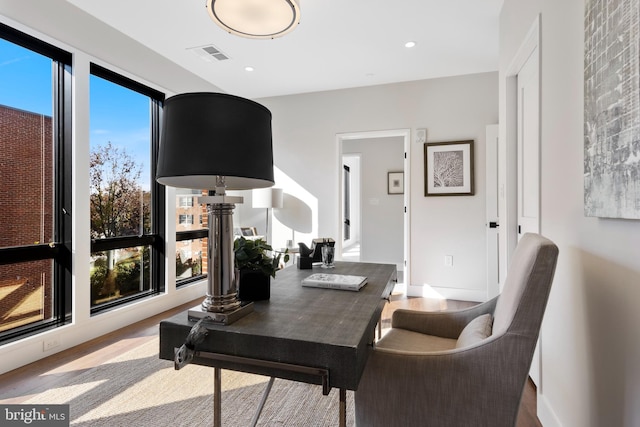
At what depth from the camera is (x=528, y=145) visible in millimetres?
2191

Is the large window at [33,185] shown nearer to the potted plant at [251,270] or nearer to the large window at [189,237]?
the large window at [189,237]

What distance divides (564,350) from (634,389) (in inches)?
21.2

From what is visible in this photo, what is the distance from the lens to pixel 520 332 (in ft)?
3.42

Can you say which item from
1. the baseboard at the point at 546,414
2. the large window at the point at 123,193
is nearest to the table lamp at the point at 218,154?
the baseboard at the point at 546,414

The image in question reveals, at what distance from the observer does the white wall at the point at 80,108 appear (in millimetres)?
2334

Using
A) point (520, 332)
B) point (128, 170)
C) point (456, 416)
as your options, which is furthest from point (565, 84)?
point (128, 170)

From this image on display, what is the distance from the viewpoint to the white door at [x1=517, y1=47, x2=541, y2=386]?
2.02 meters

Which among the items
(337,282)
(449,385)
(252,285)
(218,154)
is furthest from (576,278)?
(218,154)

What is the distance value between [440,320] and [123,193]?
3093 millimetres

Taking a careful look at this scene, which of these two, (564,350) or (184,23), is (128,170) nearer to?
(184,23)

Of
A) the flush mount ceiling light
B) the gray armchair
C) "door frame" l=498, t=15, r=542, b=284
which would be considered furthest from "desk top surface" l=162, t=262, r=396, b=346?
the flush mount ceiling light

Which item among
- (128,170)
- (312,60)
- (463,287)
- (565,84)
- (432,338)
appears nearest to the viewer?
(565,84)

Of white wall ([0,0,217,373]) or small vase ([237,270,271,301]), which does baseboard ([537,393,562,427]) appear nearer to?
small vase ([237,270,271,301])

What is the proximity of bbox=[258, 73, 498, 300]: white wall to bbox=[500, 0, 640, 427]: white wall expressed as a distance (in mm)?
2138
